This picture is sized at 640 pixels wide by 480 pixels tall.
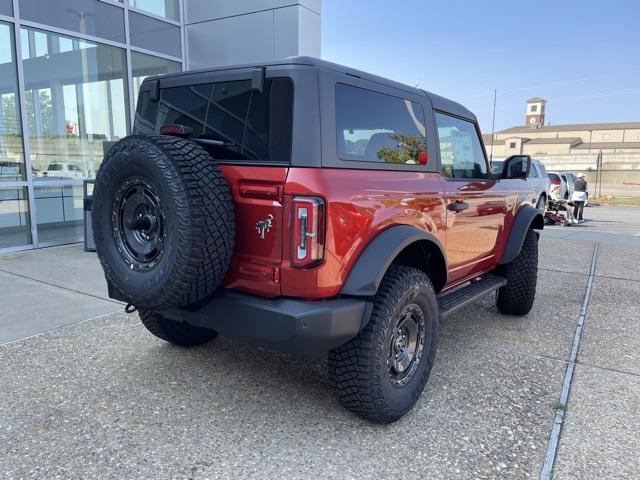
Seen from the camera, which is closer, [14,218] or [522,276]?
[522,276]

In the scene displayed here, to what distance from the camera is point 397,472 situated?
2.32 m

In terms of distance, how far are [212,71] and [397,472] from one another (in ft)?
7.77

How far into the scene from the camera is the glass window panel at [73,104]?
7711mm

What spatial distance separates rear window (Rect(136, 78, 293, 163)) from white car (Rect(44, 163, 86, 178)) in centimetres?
588

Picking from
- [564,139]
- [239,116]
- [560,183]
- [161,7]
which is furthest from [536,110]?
[239,116]

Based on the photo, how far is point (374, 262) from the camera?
2459mm

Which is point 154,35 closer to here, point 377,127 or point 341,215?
point 377,127

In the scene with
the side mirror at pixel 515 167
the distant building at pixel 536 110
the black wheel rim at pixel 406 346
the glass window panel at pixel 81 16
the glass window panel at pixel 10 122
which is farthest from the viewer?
the distant building at pixel 536 110

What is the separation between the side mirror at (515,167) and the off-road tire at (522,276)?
67 cm

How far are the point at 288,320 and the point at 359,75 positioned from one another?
1433 millimetres

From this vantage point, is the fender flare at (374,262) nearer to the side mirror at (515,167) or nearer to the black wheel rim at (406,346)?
the black wheel rim at (406,346)

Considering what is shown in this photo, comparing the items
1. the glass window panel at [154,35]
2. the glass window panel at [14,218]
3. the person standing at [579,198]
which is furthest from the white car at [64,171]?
the person standing at [579,198]

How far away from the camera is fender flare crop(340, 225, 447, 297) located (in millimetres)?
2412

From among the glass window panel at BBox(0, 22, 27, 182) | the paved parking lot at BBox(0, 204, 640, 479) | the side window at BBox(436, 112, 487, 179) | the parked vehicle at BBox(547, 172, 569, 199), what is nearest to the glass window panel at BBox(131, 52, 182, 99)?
the glass window panel at BBox(0, 22, 27, 182)
